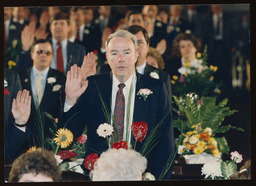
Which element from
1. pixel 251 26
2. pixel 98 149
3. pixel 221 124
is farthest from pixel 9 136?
pixel 251 26

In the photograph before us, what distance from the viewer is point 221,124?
5113 mm

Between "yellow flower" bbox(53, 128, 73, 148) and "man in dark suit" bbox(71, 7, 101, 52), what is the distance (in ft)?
3.82

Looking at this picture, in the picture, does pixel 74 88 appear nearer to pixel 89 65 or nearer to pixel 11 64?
pixel 89 65

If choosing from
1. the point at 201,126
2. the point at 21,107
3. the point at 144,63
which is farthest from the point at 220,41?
the point at 21,107

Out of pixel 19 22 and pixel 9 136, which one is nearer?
pixel 9 136

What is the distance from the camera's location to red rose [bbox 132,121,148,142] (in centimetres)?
459

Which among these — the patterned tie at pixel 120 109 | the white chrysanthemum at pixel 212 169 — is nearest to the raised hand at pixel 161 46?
the patterned tie at pixel 120 109

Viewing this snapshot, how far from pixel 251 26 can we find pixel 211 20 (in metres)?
0.48

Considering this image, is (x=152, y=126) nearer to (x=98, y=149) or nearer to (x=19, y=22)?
(x=98, y=149)

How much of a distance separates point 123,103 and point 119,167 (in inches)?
68.9

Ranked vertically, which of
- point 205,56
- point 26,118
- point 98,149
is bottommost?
point 98,149

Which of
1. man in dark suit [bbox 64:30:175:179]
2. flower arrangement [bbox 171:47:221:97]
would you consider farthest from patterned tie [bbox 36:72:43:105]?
flower arrangement [bbox 171:47:221:97]

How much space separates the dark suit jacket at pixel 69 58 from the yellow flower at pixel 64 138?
0.93 meters

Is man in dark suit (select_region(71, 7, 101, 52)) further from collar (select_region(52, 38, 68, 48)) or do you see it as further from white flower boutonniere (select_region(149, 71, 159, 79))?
white flower boutonniere (select_region(149, 71, 159, 79))
